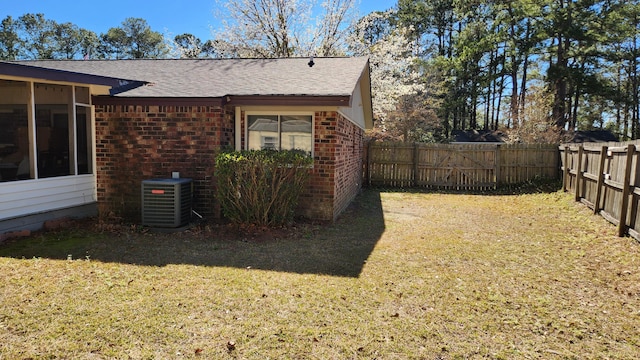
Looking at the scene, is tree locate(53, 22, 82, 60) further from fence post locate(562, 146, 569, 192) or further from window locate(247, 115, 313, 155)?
fence post locate(562, 146, 569, 192)

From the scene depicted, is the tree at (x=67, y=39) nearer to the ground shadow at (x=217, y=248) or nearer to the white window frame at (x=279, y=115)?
the white window frame at (x=279, y=115)

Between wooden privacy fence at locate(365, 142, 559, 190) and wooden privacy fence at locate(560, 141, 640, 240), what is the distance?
2.78 meters

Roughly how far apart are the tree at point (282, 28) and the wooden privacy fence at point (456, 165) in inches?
360

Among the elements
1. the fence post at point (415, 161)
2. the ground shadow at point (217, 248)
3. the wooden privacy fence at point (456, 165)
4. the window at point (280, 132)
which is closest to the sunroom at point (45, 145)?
the ground shadow at point (217, 248)

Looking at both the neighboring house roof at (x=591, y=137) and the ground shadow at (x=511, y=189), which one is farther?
the neighboring house roof at (x=591, y=137)

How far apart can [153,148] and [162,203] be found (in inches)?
51.4

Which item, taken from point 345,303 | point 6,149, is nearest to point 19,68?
point 6,149

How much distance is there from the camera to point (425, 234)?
7000mm

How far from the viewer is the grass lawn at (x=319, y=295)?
303 centimetres

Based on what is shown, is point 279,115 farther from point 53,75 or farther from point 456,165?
point 456,165

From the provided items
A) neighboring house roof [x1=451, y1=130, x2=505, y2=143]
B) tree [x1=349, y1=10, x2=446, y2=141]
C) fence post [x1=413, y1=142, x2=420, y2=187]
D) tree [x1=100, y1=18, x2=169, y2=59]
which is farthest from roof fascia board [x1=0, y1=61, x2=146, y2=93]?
tree [x1=100, y1=18, x2=169, y2=59]

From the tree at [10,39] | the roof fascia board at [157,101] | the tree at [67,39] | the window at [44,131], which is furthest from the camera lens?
the tree at [67,39]

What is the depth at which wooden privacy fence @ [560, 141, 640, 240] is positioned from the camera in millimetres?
6184

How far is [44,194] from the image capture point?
648 cm
